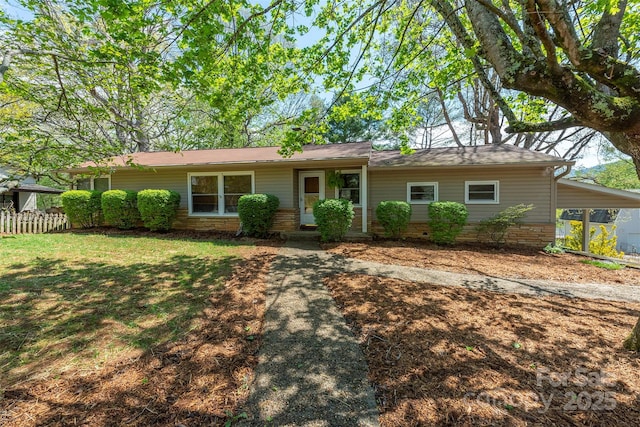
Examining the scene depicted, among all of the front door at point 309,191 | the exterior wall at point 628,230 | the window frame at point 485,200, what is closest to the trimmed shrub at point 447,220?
the window frame at point 485,200

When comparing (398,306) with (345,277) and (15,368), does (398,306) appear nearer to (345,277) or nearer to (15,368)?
(345,277)

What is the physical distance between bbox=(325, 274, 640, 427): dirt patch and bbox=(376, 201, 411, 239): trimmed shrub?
184 inches

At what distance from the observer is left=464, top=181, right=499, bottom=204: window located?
8.90m

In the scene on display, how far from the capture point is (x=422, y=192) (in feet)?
30.9

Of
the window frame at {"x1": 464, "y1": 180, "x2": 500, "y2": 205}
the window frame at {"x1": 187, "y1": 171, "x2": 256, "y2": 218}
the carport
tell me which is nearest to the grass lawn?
the window frame at {"x1": 187, "y1": 171, "x2": 256, "y2": 218}

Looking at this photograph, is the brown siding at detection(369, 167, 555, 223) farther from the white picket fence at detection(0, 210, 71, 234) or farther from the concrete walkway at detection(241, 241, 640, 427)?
the white picket fence at detection(0, 210, 71, 234)

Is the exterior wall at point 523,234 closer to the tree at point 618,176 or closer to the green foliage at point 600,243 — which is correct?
the green foliage at point 600,243

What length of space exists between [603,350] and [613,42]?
366cm

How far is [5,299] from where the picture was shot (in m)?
3.27

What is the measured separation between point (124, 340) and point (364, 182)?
7.24 meters

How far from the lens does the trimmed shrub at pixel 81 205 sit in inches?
375

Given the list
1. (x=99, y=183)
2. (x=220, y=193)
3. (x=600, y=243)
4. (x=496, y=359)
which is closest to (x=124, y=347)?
(x=496, y=359)

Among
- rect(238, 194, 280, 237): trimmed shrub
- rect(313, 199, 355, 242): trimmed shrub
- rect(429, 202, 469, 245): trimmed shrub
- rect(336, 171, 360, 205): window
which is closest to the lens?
rect(313, 199, 355, 242): trimmed shrub

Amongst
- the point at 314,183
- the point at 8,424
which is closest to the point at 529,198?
the point at 314,183
